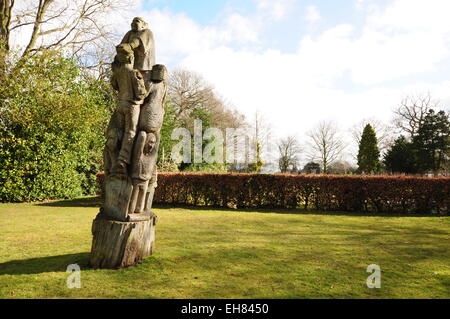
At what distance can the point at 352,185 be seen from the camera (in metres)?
12.3

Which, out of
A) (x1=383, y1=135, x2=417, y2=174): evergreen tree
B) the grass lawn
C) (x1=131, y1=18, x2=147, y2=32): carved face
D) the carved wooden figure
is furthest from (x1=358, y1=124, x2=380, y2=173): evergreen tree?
(x1=131, y1=18, x2=147, y2=32): carved face

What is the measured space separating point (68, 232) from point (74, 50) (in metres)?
15.0

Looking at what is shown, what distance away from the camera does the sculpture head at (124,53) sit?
473cm

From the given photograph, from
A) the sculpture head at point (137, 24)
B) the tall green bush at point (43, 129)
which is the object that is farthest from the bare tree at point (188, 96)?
the sculpture head at point (137, 24)

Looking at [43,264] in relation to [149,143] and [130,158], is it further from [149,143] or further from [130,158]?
[149,143]

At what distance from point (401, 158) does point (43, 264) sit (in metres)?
36.7

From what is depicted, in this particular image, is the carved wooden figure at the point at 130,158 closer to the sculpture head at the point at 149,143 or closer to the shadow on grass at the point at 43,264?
the sculpture head at the point at 149,143

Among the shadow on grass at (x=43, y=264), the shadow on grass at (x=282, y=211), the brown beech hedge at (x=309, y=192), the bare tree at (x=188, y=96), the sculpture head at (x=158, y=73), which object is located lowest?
the shadow on grass at (x=43, y=264)

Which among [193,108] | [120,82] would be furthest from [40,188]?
[193,108]

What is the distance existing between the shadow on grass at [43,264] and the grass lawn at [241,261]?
0.02m

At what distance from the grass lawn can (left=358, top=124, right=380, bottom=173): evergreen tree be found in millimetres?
28397

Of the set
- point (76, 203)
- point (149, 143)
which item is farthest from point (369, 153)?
point (149, 143)

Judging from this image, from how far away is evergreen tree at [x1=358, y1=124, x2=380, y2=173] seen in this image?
35438mm
